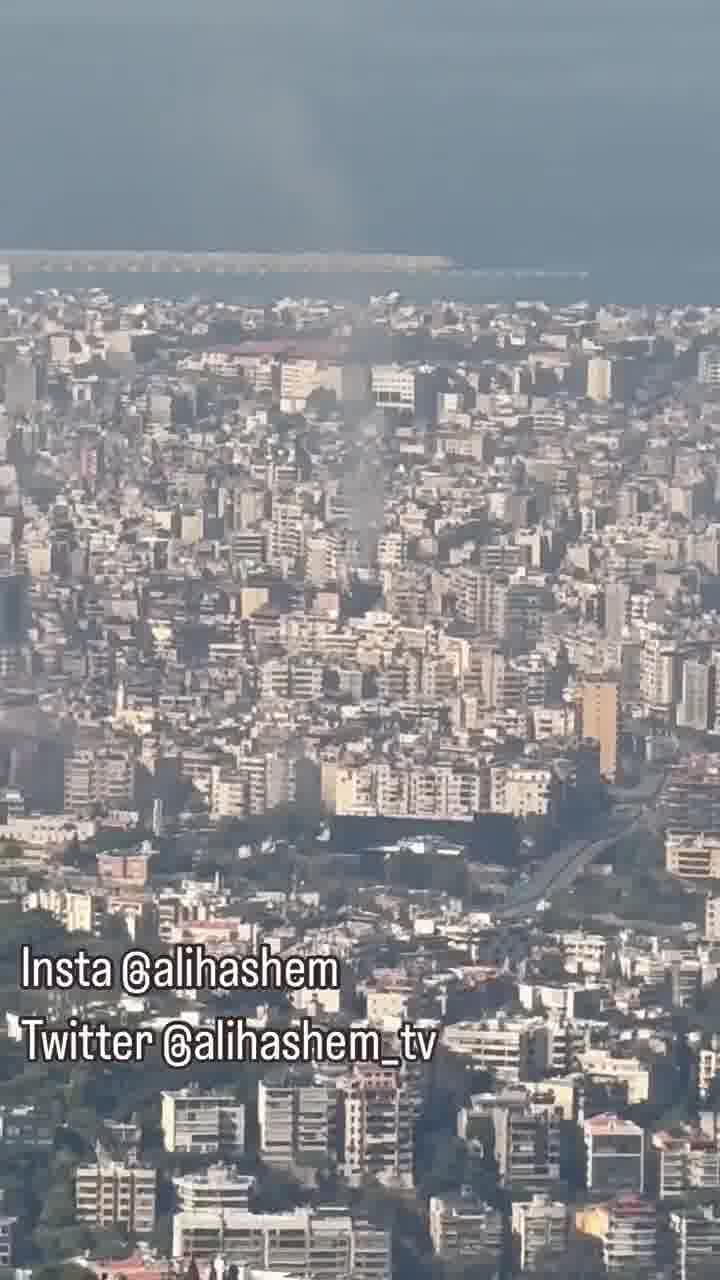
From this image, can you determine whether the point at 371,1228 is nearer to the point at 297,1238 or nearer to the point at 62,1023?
the point at 297,1238

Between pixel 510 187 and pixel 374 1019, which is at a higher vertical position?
pixel 510 187

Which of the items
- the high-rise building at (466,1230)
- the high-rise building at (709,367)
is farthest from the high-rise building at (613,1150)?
the high-rise building at (709,367)

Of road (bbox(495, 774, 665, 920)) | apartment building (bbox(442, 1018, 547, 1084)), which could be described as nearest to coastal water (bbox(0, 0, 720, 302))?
road (bbox(495, 774, 665, 920))

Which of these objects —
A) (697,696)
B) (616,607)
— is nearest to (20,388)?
(616,607)

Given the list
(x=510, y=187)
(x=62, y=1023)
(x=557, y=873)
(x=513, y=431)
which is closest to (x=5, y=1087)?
(x=62, y=1023)

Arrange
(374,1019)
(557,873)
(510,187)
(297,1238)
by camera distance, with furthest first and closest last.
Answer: (510,187), (557,873), (374,1019), (297,1238)

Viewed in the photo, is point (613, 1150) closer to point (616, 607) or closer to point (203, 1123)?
point (203, 1123)
